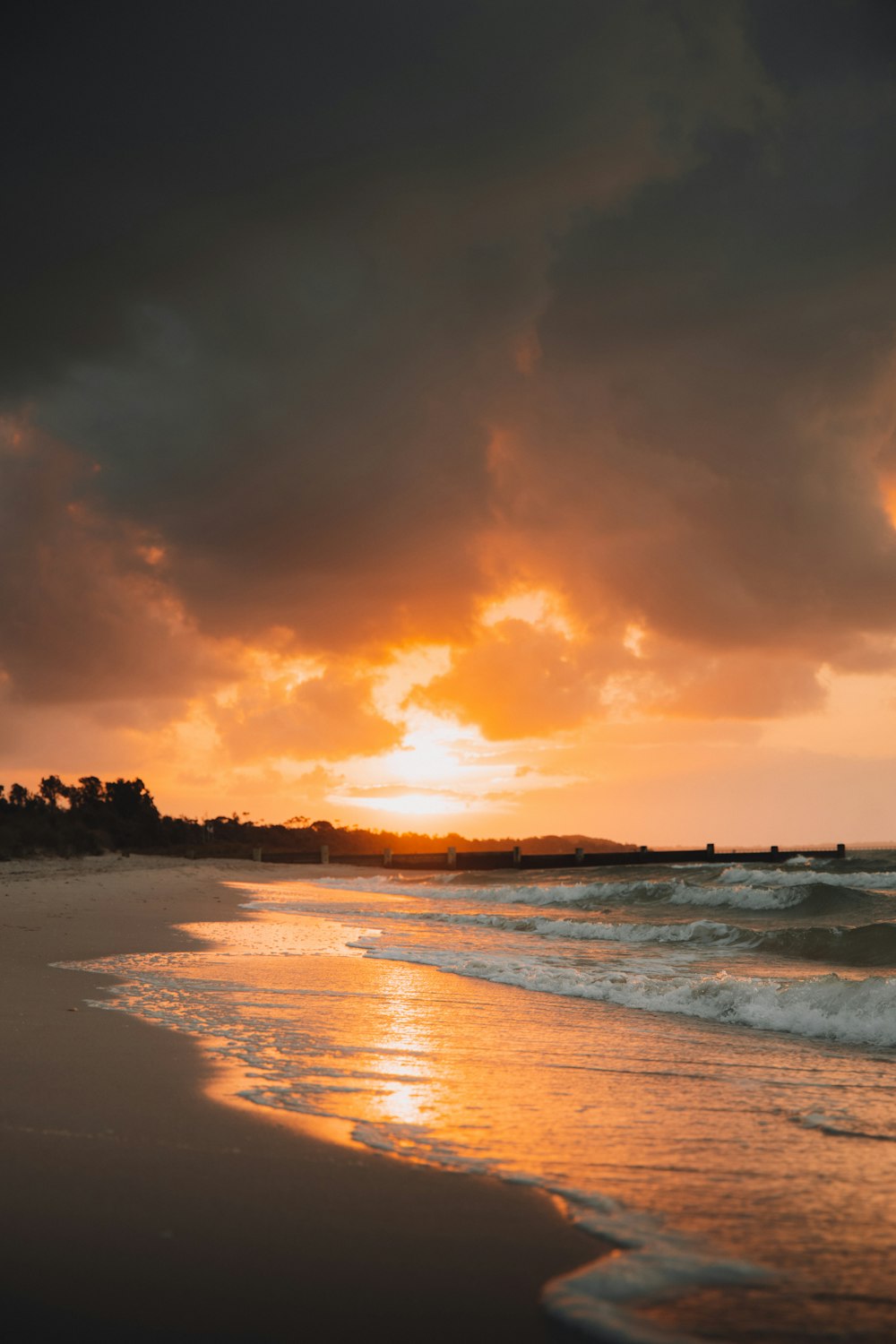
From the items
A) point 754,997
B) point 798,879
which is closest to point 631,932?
point 754,997

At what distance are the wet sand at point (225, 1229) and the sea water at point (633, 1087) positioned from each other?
25 cm

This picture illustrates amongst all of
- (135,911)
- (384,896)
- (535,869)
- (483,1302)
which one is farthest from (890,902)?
(535,869)

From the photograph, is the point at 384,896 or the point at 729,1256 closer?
the point at 729,1256

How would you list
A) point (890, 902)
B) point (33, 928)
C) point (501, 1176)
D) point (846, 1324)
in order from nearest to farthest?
point (846, 1324), point (501, 1176), point (33, 928), point (890, 902)

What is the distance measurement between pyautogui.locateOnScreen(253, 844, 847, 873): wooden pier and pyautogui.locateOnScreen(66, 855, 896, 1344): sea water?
53.2 meters

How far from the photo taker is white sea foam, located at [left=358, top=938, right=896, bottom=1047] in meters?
8.22

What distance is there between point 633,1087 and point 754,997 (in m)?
3.76

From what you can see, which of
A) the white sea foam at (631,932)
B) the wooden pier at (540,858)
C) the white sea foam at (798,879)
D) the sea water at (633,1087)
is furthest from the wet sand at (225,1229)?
the wooden pier at (540,858)

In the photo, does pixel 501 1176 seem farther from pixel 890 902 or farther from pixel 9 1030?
pixel 890 902

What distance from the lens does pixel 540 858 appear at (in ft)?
224

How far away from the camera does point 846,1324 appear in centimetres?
282

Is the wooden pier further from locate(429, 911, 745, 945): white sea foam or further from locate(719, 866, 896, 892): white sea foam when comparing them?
locate(429, 911, 745, 945): white sea foam

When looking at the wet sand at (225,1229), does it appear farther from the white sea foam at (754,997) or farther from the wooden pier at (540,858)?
the wooden pier at (540,858)

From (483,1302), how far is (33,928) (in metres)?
13.5
